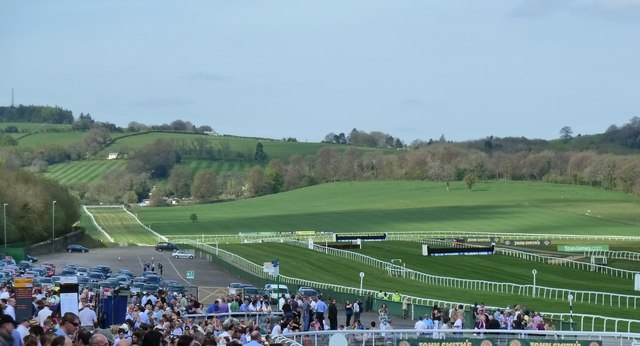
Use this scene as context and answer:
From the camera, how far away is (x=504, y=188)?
519 feet

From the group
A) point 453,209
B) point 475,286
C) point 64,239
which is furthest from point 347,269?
point 453,209

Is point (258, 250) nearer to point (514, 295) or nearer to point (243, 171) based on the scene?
point (514, 295)

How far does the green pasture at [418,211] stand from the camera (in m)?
117

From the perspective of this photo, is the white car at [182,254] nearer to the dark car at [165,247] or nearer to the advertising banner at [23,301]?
the dark car at [165,247]

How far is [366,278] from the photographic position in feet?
206

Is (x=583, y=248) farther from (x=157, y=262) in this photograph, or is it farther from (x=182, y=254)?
(x=157, y=262)

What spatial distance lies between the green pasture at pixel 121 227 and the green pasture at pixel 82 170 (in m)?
23.5

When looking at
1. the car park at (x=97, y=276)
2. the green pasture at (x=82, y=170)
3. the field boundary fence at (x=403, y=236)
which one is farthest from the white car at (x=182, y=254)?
the green pasture at (x=82, y=170)

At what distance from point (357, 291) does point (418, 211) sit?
87.5 metres

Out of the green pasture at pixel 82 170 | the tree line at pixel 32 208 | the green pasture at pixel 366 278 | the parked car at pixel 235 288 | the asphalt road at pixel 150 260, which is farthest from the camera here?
the green pasture at pixel 82 170

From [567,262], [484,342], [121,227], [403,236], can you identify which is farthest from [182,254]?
[484,342]

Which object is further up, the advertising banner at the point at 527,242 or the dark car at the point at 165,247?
the advertising banner at the point at 527,242

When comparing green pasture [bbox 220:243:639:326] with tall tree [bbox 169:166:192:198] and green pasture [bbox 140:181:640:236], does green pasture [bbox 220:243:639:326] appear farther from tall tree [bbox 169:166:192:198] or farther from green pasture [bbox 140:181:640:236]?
tall tree [bbox 169:166:192:198]

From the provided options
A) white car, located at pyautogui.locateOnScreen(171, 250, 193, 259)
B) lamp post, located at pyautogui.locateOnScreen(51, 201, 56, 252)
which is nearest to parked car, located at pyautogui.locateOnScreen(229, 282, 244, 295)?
white car, located at pyautogui.locateOnScreen(171, 250, 193, 259)
